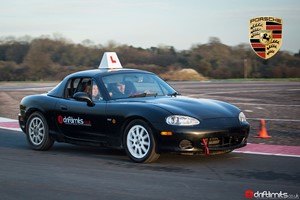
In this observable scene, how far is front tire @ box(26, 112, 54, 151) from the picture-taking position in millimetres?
10273

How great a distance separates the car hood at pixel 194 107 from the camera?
28.0 ft

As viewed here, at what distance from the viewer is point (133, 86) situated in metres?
9.63

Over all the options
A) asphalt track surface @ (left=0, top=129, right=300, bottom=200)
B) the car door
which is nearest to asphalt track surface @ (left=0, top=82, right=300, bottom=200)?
asphalt track surface @ (left=0, top=129, right=300, bottom=200)

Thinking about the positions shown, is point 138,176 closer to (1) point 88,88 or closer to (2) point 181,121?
(2) point 181,121

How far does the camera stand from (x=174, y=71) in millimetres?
59375

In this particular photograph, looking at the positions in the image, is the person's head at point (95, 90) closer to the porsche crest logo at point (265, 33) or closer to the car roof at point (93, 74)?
the car roof at point (93, 74)

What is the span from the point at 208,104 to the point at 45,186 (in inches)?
122

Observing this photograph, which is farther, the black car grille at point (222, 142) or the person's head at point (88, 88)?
the person's head at point (88, 88)

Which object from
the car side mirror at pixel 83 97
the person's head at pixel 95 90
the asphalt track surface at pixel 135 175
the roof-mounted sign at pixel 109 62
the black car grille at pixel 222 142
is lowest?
the asphalt track surface at pixel 135 175

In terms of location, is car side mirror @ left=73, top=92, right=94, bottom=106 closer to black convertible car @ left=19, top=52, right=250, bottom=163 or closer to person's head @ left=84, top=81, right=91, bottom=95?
black convertible car @ left=19, top=52, right=250, bottom=163

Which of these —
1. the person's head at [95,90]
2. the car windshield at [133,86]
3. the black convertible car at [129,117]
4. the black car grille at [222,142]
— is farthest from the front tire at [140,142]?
the person's head at [95,90]

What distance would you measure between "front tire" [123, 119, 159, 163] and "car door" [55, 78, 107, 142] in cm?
58

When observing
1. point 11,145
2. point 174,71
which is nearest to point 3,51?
point 174,71

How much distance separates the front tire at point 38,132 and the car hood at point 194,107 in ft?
6.87
